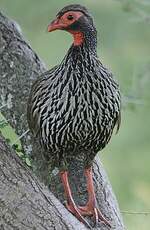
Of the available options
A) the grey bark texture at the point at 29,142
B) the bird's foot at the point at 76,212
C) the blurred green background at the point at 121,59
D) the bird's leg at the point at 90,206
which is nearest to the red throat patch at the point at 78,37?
the grey bark texture at the point at 29,142

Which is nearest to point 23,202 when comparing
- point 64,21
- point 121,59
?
point 64,21

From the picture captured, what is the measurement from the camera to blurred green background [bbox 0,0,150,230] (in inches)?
395

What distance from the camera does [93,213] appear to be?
234 inches

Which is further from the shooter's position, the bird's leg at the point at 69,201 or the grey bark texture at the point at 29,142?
the bird's leg at the point at 69,201

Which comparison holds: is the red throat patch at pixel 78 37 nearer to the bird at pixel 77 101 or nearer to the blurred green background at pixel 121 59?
the bird at pixel 77 101

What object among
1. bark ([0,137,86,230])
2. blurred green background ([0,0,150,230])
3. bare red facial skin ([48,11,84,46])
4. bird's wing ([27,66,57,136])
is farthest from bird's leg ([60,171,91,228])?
blurred green background ([0,0,150,230])

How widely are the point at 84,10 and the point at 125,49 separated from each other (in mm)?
7205

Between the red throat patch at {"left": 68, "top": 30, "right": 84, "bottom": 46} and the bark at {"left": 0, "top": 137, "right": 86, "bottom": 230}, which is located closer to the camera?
the bark at {"left": 0, "top": 137, "right": 86, "bottom": 230}

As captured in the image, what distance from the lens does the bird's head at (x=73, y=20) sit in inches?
231

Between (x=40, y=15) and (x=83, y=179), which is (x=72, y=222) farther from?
(x=40, y=15)

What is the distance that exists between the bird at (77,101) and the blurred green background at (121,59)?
2204 mm

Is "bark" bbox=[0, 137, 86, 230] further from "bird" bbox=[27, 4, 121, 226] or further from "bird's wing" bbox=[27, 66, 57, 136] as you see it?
"bird's wing" bbox=[27, 66, 57, 136]

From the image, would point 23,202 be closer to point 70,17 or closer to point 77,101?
point 77,101

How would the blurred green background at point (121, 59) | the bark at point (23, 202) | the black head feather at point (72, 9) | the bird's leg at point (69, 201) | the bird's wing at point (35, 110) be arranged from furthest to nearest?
the blurred green background at point (121, 59), the bird's wing at point (35, 110), the bird's leg at point (69, 201), the black head feather at point (72, 9), the bark at point (23, 202)
